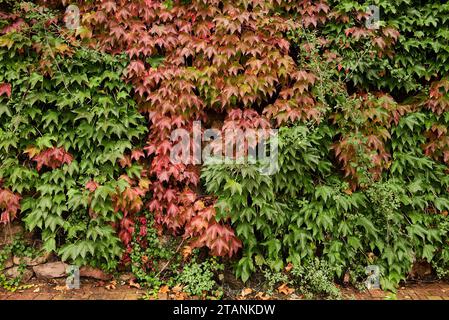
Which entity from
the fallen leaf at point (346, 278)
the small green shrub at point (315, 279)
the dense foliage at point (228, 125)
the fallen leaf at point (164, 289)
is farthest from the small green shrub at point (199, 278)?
the fallen leaf at point (346, 278)

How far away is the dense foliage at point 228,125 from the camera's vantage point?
3.81 meters

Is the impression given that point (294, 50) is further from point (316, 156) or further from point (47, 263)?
point (47, 263)

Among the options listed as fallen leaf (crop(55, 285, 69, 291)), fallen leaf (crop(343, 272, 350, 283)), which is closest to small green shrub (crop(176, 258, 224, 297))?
fallen leaf (crop(55, 285, 69, 291))

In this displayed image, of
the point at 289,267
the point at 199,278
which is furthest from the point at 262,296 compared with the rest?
the point at 199,278

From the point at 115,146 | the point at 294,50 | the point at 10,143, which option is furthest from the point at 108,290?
the point at 294,50

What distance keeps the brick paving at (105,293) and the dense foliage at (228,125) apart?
0.61 ft

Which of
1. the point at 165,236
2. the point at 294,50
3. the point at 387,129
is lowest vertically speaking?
the point at 165,236

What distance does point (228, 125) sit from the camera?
3848mm

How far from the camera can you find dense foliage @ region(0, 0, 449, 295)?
381 centimetres

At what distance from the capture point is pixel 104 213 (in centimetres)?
378

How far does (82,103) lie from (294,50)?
2.33 metres

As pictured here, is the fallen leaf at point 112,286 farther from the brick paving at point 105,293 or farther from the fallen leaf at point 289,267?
the fallen leaf at point 289,267

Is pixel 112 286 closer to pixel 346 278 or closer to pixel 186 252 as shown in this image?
pixel 186 252

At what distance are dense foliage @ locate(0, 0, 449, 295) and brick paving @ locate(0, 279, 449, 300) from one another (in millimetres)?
185
